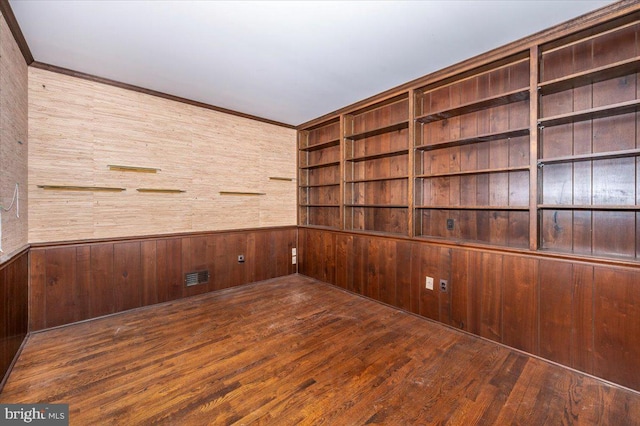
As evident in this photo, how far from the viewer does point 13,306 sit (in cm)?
204

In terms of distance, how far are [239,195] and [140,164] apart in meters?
1.25

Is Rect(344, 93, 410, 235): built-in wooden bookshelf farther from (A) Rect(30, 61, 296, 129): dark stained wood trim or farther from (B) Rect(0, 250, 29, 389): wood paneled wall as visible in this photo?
(B) Rect(0, 250, 29, 389): wood paneled wall

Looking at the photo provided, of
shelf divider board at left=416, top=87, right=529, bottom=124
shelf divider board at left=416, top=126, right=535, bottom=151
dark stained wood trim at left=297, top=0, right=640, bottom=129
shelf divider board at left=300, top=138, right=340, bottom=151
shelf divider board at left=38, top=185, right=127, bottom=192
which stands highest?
dark stained wood trim at left=297, top=0, right=640, bottom=129

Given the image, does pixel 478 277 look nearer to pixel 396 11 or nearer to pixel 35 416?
pixel 396 11

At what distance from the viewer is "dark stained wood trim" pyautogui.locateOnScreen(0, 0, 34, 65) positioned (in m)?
1.80

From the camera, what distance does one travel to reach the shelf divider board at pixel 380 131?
3.16 metres

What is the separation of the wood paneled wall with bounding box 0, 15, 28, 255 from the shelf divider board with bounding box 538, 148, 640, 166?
396cm

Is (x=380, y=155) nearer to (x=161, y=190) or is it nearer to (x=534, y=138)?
(x=534, y=138)

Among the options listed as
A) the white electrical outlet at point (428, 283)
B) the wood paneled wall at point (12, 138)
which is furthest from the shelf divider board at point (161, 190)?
the white electrical outlet at point (428, 283)

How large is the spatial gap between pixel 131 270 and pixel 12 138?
1.55 metres

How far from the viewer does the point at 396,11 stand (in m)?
1.86

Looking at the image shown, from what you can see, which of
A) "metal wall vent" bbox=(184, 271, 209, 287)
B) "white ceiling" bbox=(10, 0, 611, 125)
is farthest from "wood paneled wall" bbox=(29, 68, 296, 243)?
"metal wall vent" bbox=(184, 271, 209, 287)

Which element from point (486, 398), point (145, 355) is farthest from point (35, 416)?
point (486, 398)

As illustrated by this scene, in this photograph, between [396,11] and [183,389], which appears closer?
[183,389]
